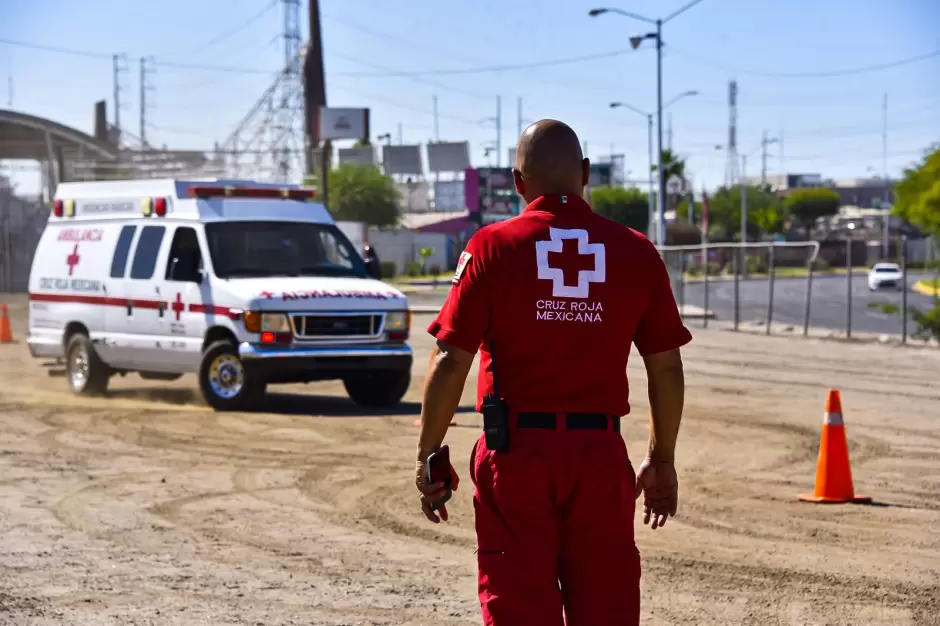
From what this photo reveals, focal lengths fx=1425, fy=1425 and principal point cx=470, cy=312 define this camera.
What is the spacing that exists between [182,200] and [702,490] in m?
7.80

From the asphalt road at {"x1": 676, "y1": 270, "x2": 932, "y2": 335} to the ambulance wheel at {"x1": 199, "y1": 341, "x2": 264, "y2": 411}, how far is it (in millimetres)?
19378

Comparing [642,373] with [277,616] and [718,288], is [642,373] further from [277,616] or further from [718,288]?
[718,288]

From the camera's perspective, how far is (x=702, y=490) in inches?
396

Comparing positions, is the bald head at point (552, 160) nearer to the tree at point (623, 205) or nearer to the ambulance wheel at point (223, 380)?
the ambulance wheel at point (223, 380)

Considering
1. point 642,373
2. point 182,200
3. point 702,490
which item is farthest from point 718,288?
point 702,490

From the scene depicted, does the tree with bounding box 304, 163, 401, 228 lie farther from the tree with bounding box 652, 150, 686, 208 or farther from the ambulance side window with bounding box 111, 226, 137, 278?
the ambulance side window with bounding box 111, 226, 137, 278

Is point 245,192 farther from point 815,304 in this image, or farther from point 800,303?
point 800,303

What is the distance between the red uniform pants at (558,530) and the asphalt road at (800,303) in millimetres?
28707

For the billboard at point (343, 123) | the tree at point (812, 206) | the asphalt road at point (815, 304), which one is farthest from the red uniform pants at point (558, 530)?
the tree at point (812, 206)

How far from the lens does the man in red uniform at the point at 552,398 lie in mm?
4008

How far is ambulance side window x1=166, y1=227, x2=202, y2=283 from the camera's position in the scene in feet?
49.2

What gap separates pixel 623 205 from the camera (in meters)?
136

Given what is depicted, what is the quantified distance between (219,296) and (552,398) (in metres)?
11.0

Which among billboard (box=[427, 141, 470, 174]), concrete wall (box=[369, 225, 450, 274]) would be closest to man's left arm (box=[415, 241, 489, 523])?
concrete wall (box=[369, 225, 450, 274])
